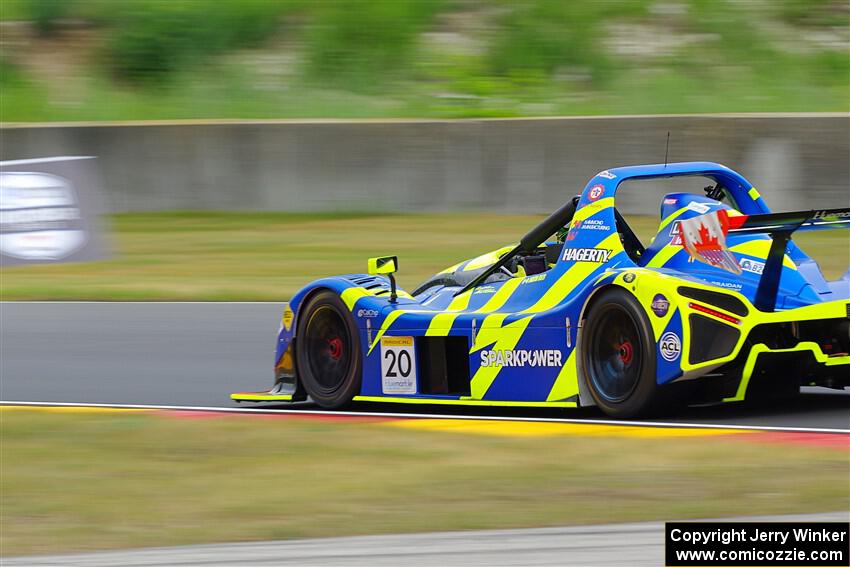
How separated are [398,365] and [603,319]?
63.7 inches

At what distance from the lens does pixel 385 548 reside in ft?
17.8

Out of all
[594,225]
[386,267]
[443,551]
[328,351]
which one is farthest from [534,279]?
[443,551]

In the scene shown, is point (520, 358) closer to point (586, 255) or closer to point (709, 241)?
point (586, 255)

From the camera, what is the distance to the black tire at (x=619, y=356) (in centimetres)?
745

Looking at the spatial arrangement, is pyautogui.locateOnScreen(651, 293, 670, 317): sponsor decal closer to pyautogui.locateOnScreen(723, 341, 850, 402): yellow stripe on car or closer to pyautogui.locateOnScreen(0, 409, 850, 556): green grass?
pyautogui.locateOnScreen(723, 341, 850, 402): yellow stripe on car

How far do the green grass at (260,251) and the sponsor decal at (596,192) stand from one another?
706cm

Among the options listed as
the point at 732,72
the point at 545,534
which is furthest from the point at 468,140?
the point at 545,534

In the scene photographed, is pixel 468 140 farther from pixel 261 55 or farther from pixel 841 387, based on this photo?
pixel 841 387

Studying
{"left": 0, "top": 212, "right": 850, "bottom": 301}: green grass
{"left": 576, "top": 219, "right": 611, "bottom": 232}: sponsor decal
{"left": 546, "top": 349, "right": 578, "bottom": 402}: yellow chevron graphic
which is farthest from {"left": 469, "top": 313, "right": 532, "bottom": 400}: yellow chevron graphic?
{"left": 0, "top": 212, "right": 850, "bottom": 301}: green grass

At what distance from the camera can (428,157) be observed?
63.8 ft

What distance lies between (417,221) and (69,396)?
9.65 m

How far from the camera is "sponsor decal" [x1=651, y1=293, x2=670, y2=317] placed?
288 inches

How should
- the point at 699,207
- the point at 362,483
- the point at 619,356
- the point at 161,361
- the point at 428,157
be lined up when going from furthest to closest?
the point at 428,157 → the point at 161,361 → the point at 699,207 → the point at 619,356 → the point at 362,483

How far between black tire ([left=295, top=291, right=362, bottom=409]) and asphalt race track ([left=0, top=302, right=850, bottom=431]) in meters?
0.23
